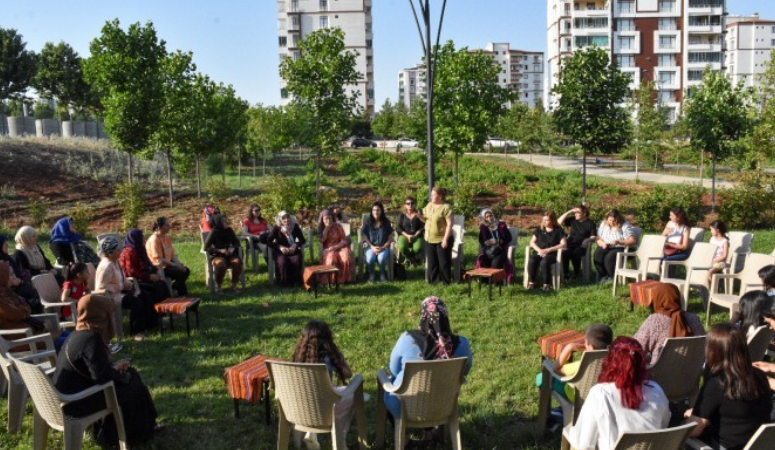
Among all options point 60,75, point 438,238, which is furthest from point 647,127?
point 60,75

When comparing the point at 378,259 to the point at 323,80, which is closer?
the point at 378,259

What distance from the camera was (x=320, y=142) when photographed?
18.9 m

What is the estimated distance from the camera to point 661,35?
244 feet

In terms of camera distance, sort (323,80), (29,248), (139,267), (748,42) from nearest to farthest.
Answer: (139,267)
(29,248)
(323,80)
(748,42)

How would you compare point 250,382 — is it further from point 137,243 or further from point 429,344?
point 137,243

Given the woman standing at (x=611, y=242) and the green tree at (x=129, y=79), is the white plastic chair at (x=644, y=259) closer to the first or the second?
the woman standing at (x=611, y=242)

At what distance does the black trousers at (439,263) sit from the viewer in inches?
415

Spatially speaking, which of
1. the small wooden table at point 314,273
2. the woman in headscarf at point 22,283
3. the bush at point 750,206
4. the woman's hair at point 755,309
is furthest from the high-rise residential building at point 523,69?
the woman's hair at point 755,309

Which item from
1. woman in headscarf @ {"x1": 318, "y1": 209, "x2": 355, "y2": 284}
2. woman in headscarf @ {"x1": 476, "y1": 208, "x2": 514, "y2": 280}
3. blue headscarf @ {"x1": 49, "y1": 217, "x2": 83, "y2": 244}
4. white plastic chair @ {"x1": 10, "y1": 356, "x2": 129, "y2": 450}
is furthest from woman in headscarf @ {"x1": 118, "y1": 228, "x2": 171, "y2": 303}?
woman in headscarf @ {"x1": 476, "y1": 208, "x2": 514, "y2": 280}

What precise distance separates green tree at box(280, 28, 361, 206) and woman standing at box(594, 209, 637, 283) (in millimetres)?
9490

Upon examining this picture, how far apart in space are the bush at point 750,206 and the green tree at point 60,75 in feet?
139

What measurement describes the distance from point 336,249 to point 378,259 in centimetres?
71

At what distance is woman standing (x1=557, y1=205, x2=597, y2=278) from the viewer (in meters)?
10.7

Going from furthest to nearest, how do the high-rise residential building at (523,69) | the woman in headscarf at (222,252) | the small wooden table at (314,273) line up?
1. the high-rise residential building at (523,69)
2. the woman in headscarf at (222,252)
3. the small wooden table at (314,273)
